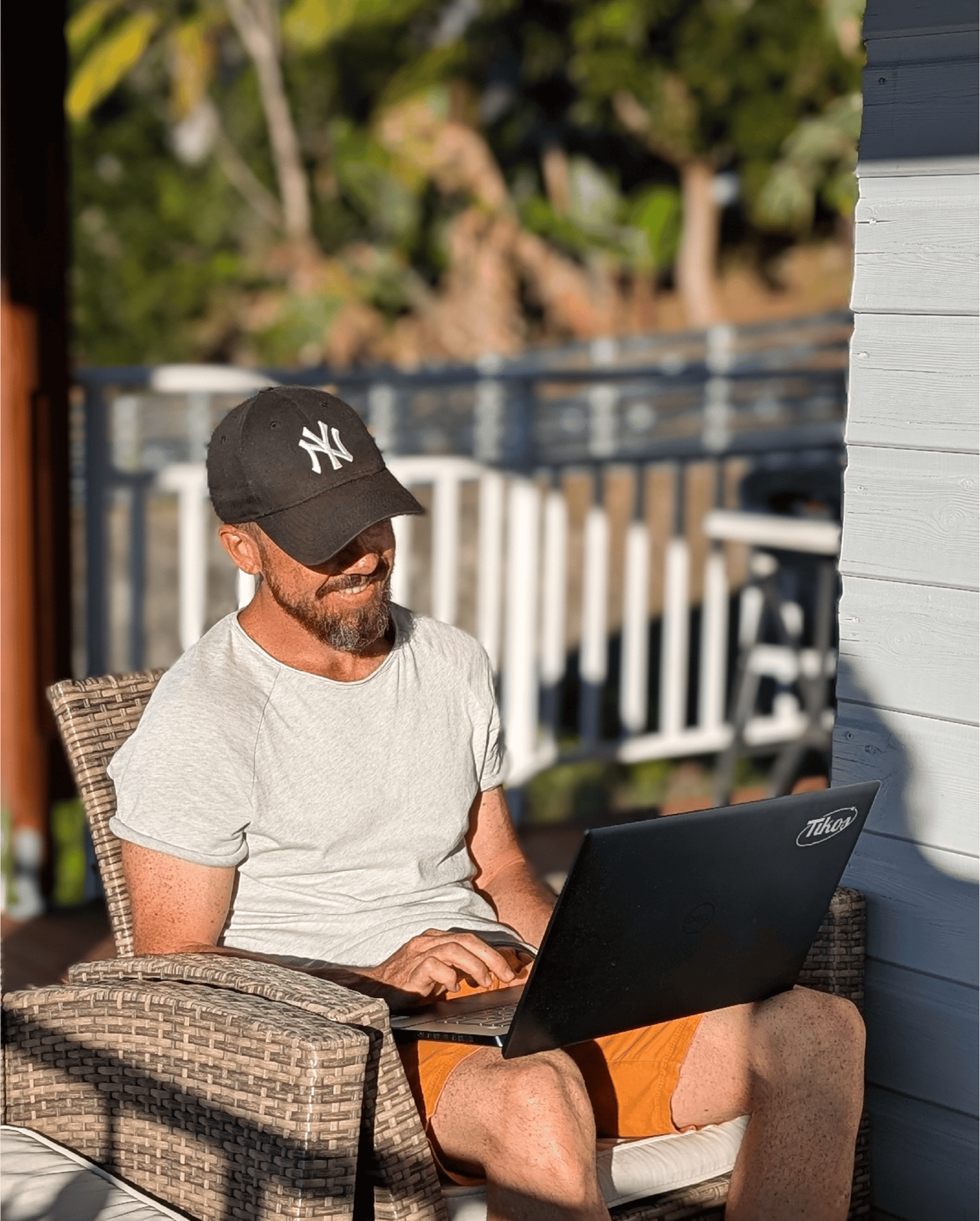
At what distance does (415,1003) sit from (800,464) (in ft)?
17.0

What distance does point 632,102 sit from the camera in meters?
14.2

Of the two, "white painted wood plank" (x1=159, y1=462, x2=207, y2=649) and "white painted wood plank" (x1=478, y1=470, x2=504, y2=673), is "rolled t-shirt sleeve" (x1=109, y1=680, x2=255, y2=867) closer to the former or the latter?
"white painted wood plank" (x1=159, y1=462, x2=207, y2=649)

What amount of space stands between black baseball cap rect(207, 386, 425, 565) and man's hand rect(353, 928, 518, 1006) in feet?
1.67

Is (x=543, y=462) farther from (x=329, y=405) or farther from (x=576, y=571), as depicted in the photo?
(x=576, y=571)

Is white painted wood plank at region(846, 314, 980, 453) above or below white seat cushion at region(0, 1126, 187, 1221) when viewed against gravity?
above

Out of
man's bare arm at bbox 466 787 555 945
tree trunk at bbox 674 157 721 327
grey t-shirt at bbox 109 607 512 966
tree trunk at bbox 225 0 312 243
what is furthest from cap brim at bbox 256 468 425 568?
tree trunk at bbox 674 157 721 327

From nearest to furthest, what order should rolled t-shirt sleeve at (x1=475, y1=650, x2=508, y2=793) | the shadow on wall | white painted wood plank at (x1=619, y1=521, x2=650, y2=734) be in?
the shadow on wall
rolled t-shirt sleeve at (x1=475, y1=650, x2=508, y2=793)
white painted wood plank at (x1=619, y1=521, x2=650, y2=734)

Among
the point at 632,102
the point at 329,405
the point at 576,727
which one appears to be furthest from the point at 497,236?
the point at 329,405

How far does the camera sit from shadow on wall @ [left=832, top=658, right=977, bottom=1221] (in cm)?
225

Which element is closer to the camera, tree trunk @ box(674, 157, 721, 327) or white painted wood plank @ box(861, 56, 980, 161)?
white painted wood plank @ box(861, 56, 980, 161)

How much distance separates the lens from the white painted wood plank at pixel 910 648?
2205 mm

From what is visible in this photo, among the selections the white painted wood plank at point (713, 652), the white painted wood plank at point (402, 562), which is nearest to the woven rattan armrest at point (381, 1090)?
the white painted wood plank at point (402, 562)

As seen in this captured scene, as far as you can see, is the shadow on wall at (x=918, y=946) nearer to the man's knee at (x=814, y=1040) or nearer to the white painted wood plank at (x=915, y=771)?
the white painted wood plank at (x=915, y=771)

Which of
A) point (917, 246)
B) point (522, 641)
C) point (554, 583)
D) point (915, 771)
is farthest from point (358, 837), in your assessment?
point (554, 583)
